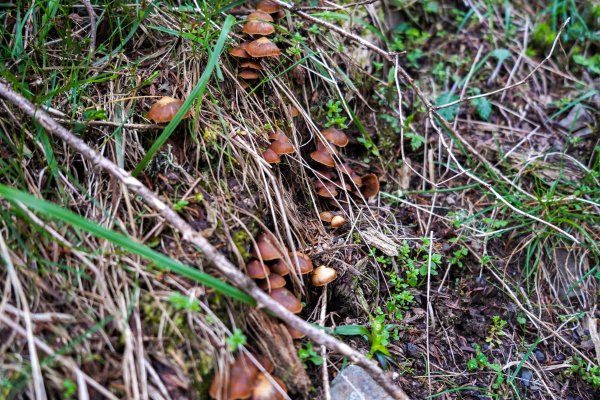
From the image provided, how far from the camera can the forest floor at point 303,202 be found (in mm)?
2414

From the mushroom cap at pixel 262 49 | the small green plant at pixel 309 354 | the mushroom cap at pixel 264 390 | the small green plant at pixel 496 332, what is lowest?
the small green plant at pixel 496 332

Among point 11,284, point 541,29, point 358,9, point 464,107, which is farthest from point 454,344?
point 541,29

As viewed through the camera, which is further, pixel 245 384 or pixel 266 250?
pixel 266 250

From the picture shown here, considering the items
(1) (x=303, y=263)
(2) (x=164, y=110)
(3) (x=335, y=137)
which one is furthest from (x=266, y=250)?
(3) (x=335, y=137)

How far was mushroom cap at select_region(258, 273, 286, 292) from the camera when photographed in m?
2.77

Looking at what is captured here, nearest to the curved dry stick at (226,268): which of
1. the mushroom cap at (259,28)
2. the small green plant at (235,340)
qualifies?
the small green plant at (235,340)

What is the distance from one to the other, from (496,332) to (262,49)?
252 cm

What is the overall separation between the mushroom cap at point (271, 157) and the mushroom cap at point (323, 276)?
0.74m

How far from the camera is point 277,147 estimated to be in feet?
10.8

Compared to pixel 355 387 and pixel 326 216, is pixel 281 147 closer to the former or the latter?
pixel 326 216

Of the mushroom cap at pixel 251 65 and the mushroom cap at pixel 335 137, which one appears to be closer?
the mushroom cap at pixel 251 65

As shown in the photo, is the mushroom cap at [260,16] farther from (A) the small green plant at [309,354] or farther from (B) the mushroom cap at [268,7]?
(A) the small green plant at [309,354]

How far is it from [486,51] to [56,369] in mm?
4486

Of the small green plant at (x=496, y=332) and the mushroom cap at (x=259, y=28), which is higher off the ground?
the mushroom cap at (x=259, y=28)
